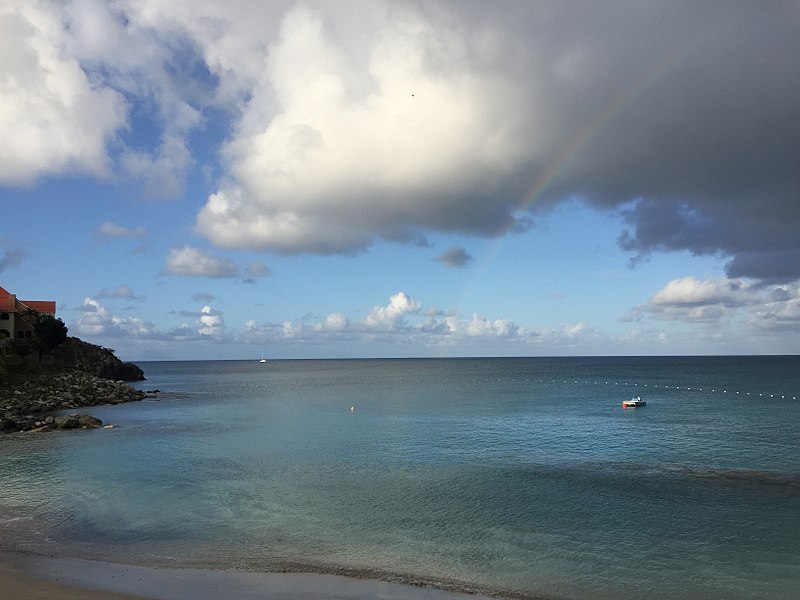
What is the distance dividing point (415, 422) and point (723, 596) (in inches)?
2053

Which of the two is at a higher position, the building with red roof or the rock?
the building with red roof

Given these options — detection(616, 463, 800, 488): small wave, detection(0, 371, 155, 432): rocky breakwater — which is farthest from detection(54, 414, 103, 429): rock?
detection(616, 463, 800, 488): small wave

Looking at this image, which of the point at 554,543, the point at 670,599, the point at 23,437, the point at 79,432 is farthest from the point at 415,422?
the point at 670,599

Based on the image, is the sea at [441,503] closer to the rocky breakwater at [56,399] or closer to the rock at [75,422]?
the rock at [75,422]

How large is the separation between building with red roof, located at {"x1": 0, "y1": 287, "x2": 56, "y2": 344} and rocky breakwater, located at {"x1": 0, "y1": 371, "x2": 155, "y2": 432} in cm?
1354

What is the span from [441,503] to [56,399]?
69.7 metres

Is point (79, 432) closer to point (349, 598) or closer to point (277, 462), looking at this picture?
point (277, 462)

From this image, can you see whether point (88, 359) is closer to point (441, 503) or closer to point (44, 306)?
point (44, 306)

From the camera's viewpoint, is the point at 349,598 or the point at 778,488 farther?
the point at 778,488

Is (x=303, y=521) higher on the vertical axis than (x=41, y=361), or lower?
lower

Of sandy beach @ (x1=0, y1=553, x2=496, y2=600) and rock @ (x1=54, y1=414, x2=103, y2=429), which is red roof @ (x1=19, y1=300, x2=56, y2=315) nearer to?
rock @ (x1=54, y1=414, x2=103, y2=429)

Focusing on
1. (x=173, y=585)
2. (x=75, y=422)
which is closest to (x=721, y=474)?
(x=173, y=585)

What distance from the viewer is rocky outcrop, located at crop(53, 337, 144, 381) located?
4465 inches

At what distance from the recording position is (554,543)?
25609mm
